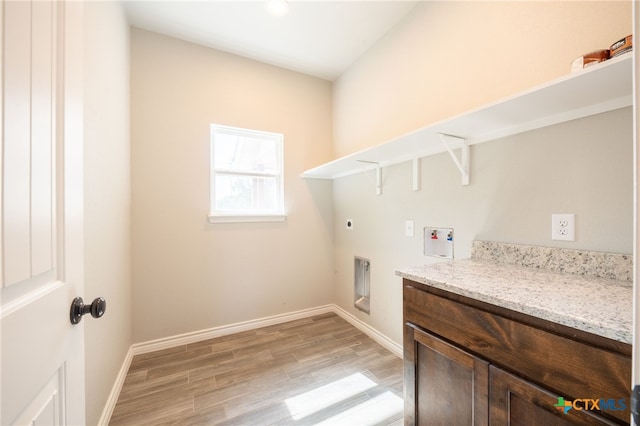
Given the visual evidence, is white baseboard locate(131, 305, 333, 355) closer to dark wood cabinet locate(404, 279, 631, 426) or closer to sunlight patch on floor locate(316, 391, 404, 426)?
sunlight patch on floor locate(316, 391, 404, 426)

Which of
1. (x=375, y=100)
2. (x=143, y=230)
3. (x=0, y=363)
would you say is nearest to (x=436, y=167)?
(x=375, y=100)

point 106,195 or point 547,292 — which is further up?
point 106,195

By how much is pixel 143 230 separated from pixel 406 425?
232cm

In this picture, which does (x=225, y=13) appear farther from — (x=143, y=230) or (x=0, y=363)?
(x=0, y=363)

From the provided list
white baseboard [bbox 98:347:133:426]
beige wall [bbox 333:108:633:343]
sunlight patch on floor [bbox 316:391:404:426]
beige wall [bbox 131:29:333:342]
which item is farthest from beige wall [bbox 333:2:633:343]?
white baseboard [bbox 98:347:133:426]

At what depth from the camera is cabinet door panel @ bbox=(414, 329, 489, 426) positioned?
2.72ft

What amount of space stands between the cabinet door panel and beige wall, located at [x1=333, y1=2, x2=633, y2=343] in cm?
75

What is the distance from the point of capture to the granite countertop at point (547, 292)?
0.62m

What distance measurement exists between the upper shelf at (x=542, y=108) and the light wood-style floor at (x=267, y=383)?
5.45 ft

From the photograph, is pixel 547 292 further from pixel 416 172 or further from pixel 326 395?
pixel 326 395

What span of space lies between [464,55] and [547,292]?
4.90ft

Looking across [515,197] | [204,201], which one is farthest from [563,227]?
[204,201]

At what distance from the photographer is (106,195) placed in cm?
146

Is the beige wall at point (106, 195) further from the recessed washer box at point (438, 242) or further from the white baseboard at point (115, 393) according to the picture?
the recessed washer box at point (438, 242)
